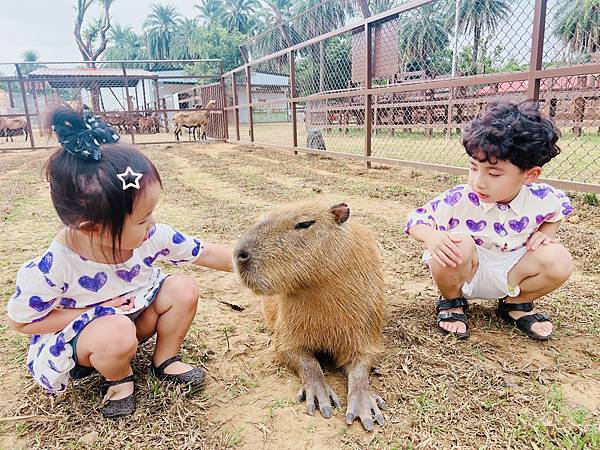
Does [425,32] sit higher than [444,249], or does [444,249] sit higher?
[425,32]

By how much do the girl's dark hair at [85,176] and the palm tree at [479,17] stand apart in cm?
503

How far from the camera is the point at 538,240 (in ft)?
5.95

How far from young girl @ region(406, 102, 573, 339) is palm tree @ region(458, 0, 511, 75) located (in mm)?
4040

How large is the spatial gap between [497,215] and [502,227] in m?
0.05

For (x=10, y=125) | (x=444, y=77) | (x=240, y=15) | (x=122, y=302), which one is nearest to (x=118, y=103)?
(x=10, y=125)

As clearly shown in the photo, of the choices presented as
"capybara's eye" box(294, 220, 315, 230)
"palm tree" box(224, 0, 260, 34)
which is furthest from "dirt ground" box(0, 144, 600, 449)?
"palm tree" box(224, 0, 260, 34)

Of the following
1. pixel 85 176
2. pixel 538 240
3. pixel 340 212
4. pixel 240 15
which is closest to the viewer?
pixel 85 176

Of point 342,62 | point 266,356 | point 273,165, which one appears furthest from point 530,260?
point 342,62

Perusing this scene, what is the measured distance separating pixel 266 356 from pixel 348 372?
1.18 feet

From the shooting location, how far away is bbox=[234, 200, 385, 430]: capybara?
154cm

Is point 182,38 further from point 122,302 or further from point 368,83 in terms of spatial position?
point 122,302

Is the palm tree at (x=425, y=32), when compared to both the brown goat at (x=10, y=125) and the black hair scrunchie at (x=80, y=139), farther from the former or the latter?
the brown goat at (x=10, y=125)

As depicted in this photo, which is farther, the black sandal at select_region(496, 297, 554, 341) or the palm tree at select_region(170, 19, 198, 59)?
the palm tree at select_region(170, 19, 198, 59)

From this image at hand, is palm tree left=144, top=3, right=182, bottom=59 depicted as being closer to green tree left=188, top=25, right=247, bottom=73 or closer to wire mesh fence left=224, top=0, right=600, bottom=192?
green tree left=188, top=25, right=247, bottom=73
